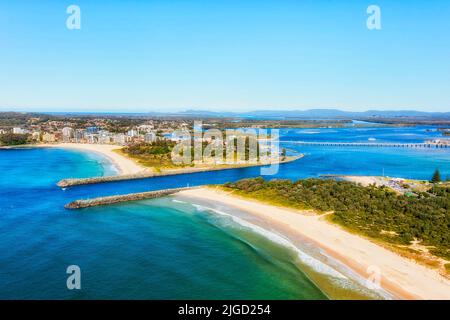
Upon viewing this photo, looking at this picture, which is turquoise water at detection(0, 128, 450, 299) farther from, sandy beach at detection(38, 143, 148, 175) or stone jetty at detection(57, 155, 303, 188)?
sandy beach at detection(38, 143, 148, 175)

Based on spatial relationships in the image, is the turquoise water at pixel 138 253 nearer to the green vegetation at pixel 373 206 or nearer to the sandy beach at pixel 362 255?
the sandy beach at pixel 362 255

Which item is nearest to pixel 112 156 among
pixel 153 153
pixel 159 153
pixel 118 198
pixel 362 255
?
pixel 153 153

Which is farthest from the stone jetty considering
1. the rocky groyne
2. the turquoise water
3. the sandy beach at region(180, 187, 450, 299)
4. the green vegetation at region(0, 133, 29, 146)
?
the green vegetation at region(0, 133, 29, 146)

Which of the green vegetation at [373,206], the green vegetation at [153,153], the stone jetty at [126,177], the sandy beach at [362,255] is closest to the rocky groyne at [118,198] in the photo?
the green vegetation at [373,206]

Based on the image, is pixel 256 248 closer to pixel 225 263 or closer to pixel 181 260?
pixel 225 263

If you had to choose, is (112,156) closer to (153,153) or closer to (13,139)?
(153,153)
